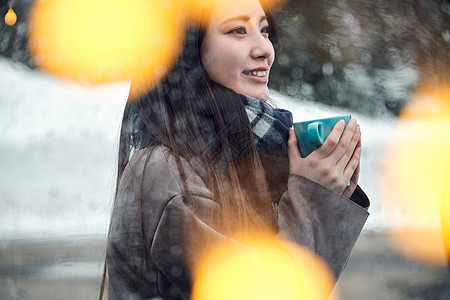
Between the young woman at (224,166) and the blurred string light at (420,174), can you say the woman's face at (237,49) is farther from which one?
the blurred string light at (420,174)

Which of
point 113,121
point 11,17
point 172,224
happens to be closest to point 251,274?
point 172,224

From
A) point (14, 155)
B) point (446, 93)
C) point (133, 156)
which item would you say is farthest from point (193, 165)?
point (446, 93)

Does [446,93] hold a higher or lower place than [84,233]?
higher

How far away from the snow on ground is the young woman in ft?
0.07

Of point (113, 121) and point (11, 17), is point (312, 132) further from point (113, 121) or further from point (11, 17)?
point (11, 17)

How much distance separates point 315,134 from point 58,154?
0.21m

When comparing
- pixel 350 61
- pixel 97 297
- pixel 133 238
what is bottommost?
pixel 97 297

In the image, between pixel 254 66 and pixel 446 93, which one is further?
pixel 446 93

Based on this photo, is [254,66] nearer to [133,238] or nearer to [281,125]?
[281,125]

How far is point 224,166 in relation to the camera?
0.43 metres

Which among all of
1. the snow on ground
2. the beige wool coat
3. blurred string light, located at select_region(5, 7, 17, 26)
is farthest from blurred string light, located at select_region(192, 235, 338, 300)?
blurred string light, located at select_region(5, 7, 17, 26)

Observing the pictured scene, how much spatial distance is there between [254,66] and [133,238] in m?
0.17

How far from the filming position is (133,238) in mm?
417

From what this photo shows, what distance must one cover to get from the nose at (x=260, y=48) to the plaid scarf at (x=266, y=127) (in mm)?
37
